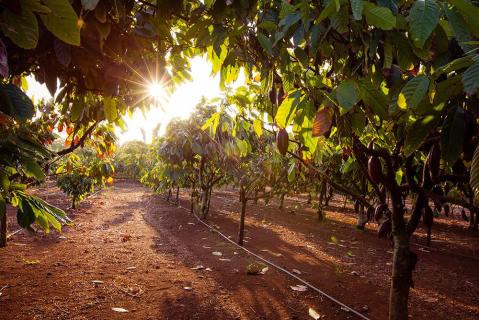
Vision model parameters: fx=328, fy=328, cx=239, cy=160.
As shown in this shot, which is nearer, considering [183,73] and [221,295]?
[183,73]

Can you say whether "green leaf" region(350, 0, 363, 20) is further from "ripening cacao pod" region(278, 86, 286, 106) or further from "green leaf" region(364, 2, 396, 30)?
"ripening cacao pod" region(278, 86, 286, 106)

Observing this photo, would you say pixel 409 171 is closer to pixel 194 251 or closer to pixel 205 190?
pixel 194 251

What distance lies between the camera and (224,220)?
37.3 ft

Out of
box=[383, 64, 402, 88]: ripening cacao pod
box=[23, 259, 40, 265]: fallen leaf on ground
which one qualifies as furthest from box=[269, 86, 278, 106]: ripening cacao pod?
box=[23, 259, 40, 265]: fallen leaf on ground

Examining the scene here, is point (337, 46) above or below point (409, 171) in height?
above

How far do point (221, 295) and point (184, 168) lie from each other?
20.8ft

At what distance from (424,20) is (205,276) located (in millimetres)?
4955

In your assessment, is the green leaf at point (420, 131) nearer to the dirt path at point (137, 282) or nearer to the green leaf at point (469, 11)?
the green leaf at point (469, 11)

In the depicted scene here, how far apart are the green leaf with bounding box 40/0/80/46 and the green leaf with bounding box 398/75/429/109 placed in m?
0.83

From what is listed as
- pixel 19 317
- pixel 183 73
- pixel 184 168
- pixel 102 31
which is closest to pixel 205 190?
pixel 184 168

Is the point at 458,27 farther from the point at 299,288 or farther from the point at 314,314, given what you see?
the point at 299,288

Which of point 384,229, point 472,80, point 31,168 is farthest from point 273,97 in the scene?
point 384,229

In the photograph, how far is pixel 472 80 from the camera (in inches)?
27.0

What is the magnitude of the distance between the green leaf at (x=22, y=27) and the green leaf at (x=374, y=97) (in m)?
0.91
